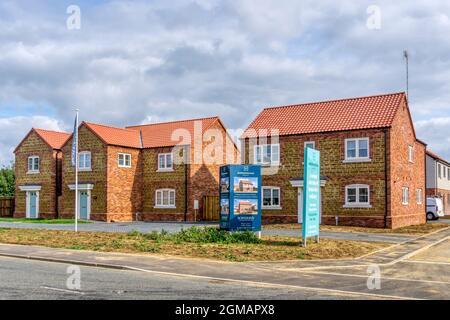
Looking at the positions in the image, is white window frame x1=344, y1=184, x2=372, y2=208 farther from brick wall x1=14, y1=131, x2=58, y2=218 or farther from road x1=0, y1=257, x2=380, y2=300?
brick wall x1=14, y1=131, x2=58, y2=218

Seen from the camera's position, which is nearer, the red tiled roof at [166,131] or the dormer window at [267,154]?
the dormer window at [267,154]

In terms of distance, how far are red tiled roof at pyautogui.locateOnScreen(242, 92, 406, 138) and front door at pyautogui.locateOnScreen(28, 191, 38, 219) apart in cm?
2018

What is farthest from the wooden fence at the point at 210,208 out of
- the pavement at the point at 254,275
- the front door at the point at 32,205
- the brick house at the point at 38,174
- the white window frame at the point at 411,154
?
the pavement at the point at 254,275

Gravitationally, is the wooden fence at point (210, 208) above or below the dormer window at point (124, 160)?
below

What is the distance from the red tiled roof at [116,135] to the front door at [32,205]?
8562mm

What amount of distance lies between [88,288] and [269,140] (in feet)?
83.6

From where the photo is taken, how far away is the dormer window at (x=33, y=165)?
44500 millimetres

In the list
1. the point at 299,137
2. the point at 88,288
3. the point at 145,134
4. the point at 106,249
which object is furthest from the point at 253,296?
the point at 145,134

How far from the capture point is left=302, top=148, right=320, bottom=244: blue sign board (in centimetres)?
1862

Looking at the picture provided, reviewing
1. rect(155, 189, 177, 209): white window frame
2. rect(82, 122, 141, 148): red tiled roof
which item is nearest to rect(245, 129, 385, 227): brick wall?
rect(155, 189, 177, 209): white window frame

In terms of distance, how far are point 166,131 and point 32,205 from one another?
1344 cm

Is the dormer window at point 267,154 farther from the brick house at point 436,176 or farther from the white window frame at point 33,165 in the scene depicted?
the brick house at point 436,176

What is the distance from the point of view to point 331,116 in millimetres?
34094
